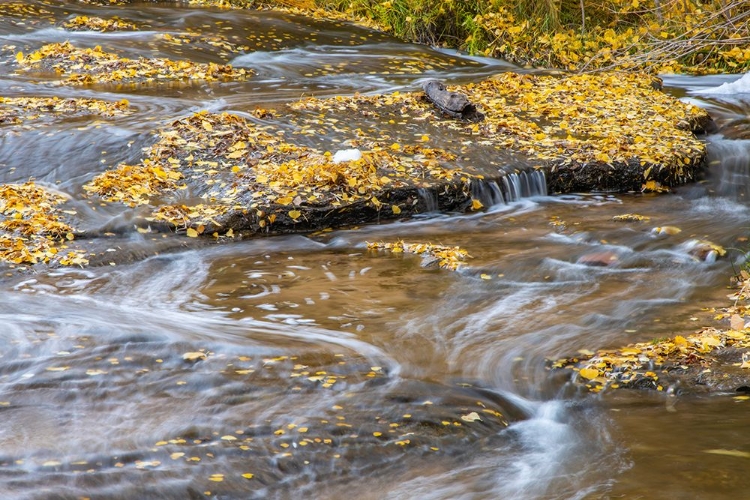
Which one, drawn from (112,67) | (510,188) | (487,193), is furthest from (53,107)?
(510,188)

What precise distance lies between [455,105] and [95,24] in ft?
23.1

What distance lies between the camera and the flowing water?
3355 millimetres

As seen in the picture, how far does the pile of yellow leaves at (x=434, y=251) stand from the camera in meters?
6.27

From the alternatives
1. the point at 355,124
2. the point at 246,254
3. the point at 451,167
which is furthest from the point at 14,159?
the point at 451,167

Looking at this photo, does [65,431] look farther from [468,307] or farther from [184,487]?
[468,307]

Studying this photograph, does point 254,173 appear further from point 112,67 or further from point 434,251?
point 112,67

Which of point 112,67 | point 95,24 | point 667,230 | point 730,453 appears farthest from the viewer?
point 95,24

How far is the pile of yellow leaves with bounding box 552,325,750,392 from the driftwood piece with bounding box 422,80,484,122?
509cm

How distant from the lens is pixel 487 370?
4547 millimetres

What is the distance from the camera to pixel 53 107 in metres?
8.98

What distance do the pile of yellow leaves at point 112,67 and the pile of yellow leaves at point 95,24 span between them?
121cm

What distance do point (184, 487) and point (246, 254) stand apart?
11.4 ft

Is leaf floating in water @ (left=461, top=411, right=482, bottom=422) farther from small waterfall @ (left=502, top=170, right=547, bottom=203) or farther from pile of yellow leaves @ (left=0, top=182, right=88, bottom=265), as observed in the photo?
small waterfall @ (left=502, top=170, right=547, bottom=203)

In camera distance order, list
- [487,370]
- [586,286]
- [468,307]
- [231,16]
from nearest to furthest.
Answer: [487,370]
[468,307]
[586,286]
[231,16]
